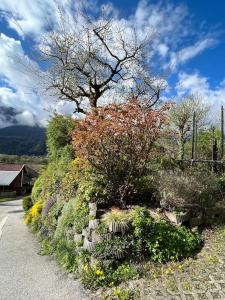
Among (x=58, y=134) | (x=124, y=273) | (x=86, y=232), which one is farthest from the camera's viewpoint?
(x=58, y=134)

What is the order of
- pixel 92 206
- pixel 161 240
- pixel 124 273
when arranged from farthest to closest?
pixel 92 206
pixel 161 240
pixel 124 273

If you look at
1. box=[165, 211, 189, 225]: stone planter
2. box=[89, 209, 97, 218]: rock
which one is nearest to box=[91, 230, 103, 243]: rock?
box=[89, 209, 97, 218]: rock

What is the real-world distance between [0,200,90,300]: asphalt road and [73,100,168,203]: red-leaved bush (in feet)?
8.64

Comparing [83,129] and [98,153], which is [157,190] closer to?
[98,153]

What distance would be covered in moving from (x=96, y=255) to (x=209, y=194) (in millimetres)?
3778

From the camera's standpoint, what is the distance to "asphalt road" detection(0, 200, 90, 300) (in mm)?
6113

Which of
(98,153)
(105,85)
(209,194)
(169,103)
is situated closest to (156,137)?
(169,103)

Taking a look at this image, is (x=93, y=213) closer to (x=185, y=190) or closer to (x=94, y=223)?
(x=94, y=223)

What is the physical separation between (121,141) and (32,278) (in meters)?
4.27

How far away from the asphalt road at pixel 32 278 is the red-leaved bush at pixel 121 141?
2.63 meters

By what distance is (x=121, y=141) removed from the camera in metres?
8.49

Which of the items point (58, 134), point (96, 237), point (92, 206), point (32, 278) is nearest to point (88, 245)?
point (96, 237)

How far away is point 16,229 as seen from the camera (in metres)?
13.7

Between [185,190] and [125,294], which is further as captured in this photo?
[185,190]
